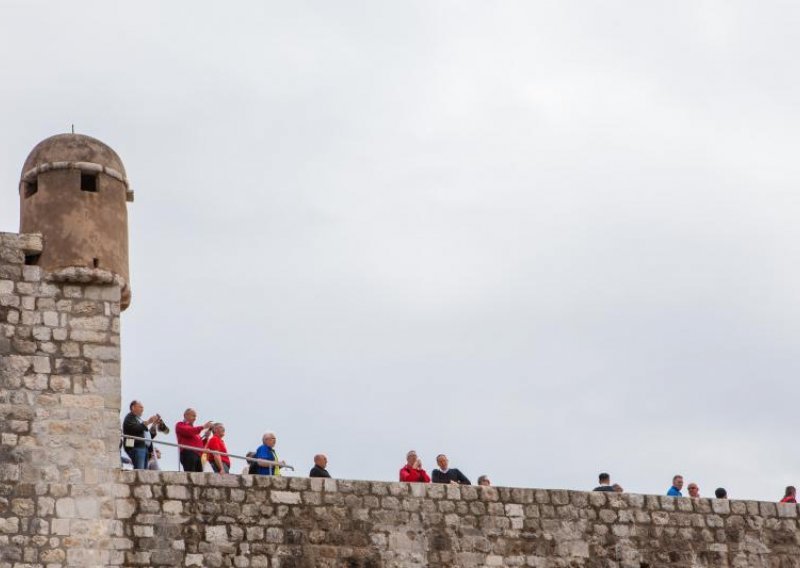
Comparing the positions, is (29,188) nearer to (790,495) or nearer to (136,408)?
(136,408)

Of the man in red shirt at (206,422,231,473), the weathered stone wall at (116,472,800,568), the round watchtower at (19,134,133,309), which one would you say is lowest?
the weathered stone wall at (116,472,800,568)

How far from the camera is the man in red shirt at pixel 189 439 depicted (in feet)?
60.4

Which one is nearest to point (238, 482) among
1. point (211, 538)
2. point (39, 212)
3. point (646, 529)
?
point (211, 538)

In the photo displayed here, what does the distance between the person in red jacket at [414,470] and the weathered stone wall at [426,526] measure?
0.78 meters

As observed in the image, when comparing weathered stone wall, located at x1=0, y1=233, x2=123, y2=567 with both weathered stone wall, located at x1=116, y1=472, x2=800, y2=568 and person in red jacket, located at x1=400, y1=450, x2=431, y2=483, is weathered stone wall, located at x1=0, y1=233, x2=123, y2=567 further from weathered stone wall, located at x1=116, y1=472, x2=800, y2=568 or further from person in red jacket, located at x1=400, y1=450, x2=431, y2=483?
person in red jacket, located at x1=400, y1=450, x2=431, y2=483

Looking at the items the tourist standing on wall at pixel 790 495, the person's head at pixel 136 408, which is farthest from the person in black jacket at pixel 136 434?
the tourist standing on wall at pixel 790 495

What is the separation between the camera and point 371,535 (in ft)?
60.0

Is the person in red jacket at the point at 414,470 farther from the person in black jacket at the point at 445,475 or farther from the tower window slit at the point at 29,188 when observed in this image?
the tower window slit at the point at 29,188

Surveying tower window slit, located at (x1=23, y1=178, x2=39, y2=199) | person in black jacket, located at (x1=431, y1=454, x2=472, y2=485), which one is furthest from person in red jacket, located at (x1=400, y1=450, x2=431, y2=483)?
A: tower window slit, located at (x1=23, y1=178, x2=39, y2=199)

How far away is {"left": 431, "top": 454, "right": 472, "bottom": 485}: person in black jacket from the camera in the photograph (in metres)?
19.8

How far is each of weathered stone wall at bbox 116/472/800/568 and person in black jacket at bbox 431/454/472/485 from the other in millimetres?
810

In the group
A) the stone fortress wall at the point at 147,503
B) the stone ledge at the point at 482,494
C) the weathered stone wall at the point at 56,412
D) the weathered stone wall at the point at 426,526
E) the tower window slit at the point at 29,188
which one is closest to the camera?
the weathered stone wall at the point at 56,412

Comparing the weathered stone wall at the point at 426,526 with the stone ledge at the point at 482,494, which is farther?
the stone ledge at the point at 482,494

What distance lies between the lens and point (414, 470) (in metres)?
19.6
